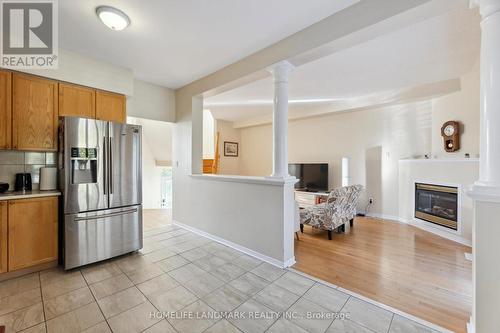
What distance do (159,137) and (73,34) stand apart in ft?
12.1

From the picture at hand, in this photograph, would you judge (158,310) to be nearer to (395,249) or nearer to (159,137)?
(395,249)

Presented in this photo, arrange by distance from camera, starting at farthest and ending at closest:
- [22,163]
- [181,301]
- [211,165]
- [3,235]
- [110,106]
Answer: [211,165]
[110,106]
[22,163]
[3,235]
[181,301]

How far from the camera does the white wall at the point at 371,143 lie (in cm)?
451

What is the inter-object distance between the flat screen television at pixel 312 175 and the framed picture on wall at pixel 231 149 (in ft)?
7.59

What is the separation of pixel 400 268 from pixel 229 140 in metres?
5.86

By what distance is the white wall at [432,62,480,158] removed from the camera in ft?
11.0

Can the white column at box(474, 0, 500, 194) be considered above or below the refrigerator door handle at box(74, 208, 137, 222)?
above

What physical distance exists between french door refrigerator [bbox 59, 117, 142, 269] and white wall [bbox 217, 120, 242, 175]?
426cm

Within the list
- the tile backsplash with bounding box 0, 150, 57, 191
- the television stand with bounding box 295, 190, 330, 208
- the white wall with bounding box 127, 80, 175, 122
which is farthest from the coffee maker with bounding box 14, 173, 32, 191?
the television stand with bounding box 295, 190, 330, 208

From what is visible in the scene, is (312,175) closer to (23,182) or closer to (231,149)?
(231,149)

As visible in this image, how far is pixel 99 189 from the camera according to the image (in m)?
2.56

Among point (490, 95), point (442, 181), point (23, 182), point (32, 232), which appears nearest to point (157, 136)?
point (23, 182)

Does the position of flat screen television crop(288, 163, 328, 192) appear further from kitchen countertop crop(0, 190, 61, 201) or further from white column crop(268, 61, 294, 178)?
kitchen countertop crop(0, 190, 61, 201)

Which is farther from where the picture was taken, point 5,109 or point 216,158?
point 216,158
